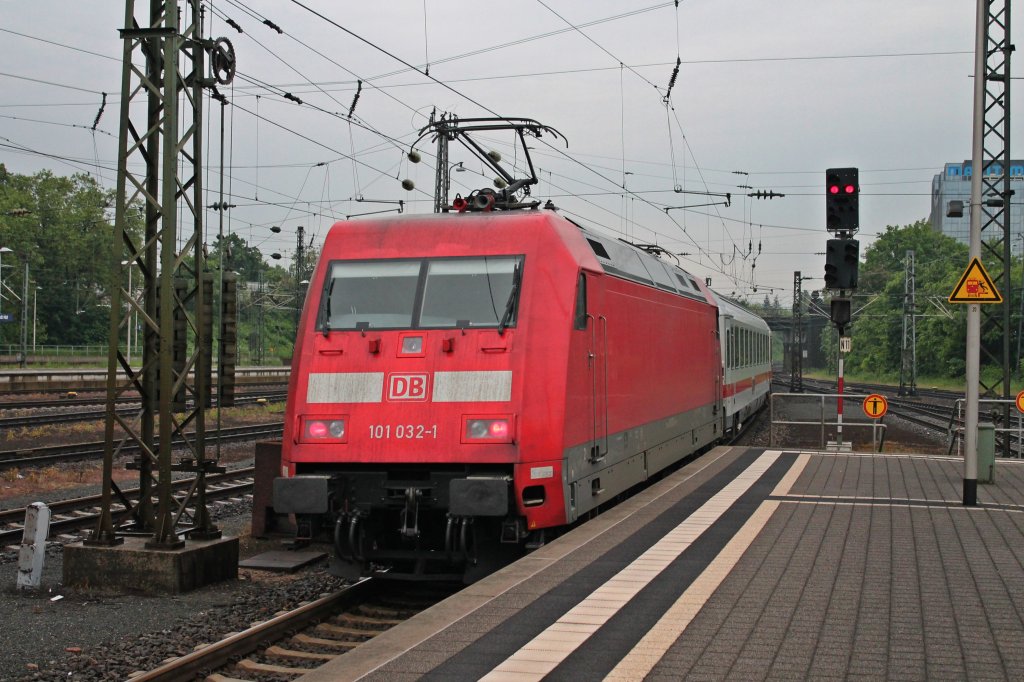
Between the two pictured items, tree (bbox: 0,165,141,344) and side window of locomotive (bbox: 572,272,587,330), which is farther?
tree (bbox: 0,165,141,344)

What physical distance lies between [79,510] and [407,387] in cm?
680

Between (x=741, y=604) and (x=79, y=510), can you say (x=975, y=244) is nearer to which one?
(x=741, y=604)

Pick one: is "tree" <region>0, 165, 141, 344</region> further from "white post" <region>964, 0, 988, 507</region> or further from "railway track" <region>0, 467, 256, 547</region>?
"white post" <region>964, 0, 988, 507</region>

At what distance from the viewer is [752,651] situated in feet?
19.5

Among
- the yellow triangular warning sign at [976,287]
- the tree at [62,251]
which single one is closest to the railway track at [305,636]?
the yellow triangular warning sign at [976,287]

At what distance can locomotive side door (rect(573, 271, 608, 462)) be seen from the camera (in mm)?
10219

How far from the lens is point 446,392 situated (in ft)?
30.7

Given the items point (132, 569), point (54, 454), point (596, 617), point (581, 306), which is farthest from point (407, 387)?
point (54, 454)

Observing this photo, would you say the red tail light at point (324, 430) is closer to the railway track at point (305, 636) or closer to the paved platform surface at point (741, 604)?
the railway track at point (305, 636)

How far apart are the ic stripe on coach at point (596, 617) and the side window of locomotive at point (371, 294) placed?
312 centimetres

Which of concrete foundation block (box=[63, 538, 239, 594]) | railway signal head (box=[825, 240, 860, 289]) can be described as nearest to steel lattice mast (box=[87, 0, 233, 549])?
concrete foundation block (box=[63, 538, 239, 594])

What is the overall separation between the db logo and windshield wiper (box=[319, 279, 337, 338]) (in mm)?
878

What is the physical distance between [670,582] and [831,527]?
10.6ft

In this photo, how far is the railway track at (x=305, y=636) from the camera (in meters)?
7.02
